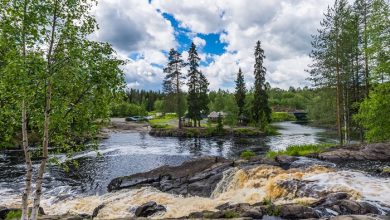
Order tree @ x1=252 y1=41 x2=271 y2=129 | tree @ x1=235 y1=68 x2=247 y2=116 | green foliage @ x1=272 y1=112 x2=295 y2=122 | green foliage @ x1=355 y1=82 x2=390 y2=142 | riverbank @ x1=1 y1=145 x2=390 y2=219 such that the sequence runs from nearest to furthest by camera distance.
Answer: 1. riverbank @ x1=1 y1=145 x2=390 y2=219
2. green foliage @ x1=355 y1=82 x2=390 y2=142
3. tree @ x1=252 y1=41 x2=271 y2=129
4. tree @ x1=235 y1=68 x2=247 y2=116
5. green foliage @ x1=272 y1=112 x2=295 y2=122

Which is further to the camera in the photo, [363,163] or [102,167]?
[102,167]

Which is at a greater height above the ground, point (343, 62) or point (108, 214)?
point (343, 62)

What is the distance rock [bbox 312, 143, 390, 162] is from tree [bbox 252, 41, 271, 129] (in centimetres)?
3522

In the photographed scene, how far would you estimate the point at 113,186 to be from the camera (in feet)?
74.9

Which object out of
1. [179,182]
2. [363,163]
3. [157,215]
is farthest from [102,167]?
[363,163]

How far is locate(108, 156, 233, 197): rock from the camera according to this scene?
2119cm

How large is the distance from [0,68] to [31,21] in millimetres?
1978

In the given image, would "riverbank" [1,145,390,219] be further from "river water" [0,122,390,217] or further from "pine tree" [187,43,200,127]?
"pine tree" [187,43,200,127]

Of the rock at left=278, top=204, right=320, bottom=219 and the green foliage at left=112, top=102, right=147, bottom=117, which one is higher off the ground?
the green foliage at left=112, top=102, right=147, bottom=117

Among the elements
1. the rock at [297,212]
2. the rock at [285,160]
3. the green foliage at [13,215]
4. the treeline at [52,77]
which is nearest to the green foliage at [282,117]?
the rock at [285,160]

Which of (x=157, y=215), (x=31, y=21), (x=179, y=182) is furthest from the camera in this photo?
(x=179, y=182)

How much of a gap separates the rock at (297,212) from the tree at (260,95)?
48897 mm

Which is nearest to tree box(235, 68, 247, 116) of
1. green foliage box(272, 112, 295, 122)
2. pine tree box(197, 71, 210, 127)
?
pine tree box(197, 71, 210, 127)

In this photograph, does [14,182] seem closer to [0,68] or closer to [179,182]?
[179,182]
